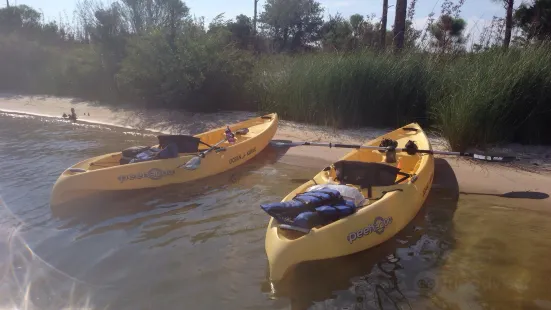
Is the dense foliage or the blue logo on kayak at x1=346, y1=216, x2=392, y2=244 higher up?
the dense foliage

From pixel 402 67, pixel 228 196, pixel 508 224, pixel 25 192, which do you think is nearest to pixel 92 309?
pixel 228 196

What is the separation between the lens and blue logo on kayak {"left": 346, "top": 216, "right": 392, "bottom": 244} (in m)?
4.59

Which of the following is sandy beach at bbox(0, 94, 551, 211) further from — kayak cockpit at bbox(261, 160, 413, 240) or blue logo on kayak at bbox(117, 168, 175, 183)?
blue logo on kayak at bbox(117, 168, 175, 183)

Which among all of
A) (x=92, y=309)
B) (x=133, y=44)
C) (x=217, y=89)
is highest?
(x=133, y=44)

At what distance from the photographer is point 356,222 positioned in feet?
15.3

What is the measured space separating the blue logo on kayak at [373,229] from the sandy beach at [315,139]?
2.51m

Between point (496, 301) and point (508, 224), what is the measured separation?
2.01m

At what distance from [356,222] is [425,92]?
246 inches

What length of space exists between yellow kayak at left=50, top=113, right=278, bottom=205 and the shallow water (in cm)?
20

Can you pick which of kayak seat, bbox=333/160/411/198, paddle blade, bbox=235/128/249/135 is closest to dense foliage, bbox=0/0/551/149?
paddle blade, bbox=235/128/249/135

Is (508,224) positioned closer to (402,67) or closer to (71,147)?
(402,67)

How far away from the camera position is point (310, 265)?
4.62 meters

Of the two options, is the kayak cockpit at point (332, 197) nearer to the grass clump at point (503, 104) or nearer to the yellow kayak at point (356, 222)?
the yellow kayak at point (356, 222)

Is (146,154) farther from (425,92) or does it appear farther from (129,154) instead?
(425,92)
